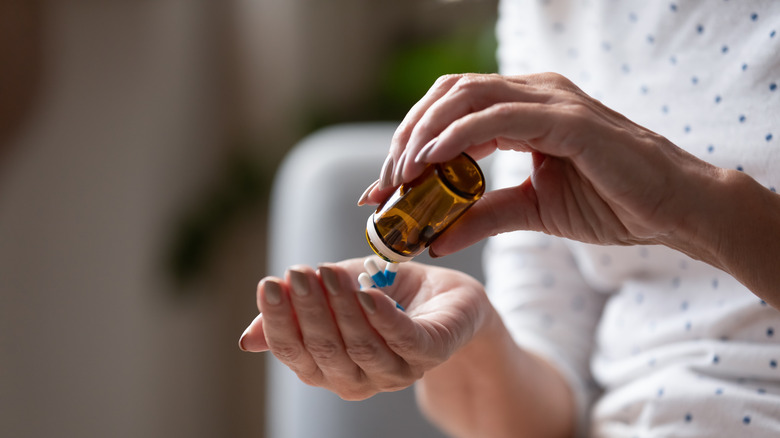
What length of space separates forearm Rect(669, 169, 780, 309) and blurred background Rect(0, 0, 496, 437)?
977 millimetres

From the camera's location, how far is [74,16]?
123cm

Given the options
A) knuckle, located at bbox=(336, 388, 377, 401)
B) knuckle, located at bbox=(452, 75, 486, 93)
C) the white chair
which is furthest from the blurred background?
knuckle, located at bbox=(452, 75, 486, 93)

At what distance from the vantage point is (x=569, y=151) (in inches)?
16.8

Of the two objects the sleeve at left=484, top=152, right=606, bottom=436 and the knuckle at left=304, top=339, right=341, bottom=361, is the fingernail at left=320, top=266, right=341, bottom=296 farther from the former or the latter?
the sleeve at left=484, top=152, right=606, bottom=436

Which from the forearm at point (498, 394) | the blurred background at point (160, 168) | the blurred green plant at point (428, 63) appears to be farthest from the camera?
the blurred green plant at point (428, 63)

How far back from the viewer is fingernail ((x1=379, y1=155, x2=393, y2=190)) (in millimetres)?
482

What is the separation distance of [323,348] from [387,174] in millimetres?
133

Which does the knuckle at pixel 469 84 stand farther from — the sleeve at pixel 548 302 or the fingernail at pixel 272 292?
the sleeve at pixel 548 302

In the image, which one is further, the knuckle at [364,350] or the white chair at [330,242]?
the white chair at [330,242]

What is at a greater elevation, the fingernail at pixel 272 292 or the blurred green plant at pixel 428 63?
the blurred green plant at pixel 428 63

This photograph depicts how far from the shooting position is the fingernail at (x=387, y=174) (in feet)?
1.58

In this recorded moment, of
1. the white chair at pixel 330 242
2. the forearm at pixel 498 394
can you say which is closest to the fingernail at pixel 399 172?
the forearm at pixel 498 394

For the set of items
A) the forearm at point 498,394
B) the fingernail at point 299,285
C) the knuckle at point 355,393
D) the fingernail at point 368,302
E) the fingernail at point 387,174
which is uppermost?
the fingernail at point 387,174

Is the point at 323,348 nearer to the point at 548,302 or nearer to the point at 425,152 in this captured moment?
the point at 425,152
